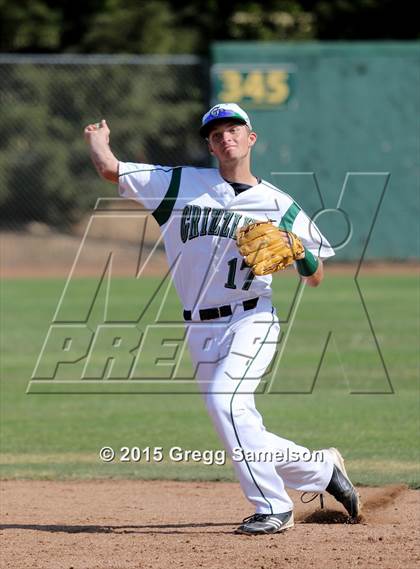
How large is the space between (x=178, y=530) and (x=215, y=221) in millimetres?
1628

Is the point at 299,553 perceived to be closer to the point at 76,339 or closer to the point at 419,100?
the point at 76,339

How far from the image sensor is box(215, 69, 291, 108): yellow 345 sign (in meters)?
18.9

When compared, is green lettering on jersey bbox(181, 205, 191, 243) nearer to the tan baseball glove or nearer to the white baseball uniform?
the white baseball uniform

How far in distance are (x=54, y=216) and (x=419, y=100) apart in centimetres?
721

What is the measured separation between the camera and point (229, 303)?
215 inches

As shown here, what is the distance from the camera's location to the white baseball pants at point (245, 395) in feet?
17.5

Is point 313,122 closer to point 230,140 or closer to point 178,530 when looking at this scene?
point 230,140

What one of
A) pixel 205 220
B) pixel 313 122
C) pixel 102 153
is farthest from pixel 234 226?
pixel 313 122

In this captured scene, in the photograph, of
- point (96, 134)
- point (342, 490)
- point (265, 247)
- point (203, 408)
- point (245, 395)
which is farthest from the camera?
point (203, 408)

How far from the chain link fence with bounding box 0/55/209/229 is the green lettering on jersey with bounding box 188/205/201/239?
50.0 feet

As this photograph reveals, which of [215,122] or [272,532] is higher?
[215,122]

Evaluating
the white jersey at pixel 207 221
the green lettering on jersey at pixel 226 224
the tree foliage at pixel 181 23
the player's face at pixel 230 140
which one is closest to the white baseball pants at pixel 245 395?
the white jersey at pixel 207 221

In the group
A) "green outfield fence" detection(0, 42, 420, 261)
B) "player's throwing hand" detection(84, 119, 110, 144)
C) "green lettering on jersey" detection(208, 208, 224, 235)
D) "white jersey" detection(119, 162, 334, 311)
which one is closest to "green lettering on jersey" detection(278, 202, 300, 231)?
"white jersey" detection(119, 162, 334, 311)

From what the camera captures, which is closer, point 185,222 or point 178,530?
point 185,222
